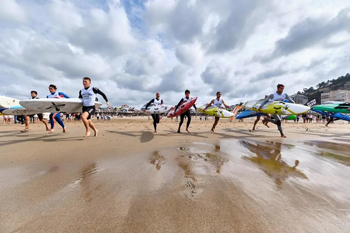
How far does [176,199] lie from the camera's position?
52.4 inches

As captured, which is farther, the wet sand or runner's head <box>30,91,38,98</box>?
runner's head <box>30,91,38,98</box>

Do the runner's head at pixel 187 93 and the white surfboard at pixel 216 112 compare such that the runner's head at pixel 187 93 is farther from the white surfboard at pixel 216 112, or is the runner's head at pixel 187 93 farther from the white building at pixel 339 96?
the white building at pixel 339 96

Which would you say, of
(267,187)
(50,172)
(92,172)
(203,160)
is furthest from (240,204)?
(50,172)

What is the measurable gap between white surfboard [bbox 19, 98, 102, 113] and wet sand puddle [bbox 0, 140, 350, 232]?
4103 millimetres

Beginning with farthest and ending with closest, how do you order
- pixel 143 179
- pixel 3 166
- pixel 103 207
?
pixel 3 166
pixel 143 179
pixel 103 207

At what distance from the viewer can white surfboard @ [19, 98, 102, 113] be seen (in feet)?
18.5

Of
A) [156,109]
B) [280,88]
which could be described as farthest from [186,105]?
[280,88]

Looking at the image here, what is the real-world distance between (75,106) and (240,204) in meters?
6.25

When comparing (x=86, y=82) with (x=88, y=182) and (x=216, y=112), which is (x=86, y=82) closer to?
(x=88, y=182)

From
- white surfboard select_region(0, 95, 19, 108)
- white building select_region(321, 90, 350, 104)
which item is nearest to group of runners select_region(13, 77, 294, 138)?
white surfboard select_region(0, 95, 19, 108)

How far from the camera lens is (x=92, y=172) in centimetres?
200

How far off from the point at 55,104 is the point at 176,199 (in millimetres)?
6276

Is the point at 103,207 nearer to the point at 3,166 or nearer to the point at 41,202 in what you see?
the point at 41,202

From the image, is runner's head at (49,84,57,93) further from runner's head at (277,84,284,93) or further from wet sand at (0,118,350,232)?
runner's head at (277,84,284,93)
